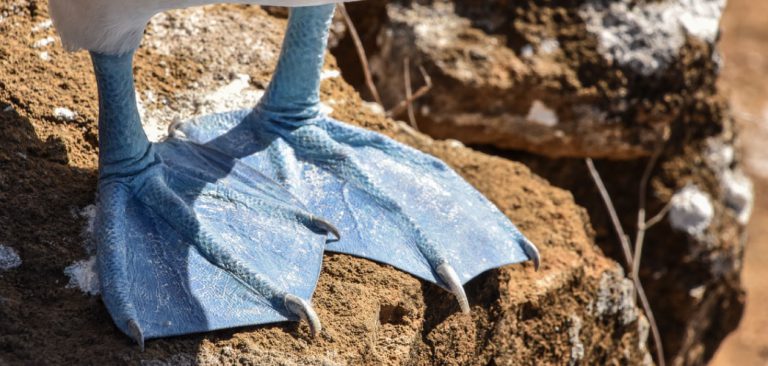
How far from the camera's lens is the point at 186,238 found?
2.13 metres

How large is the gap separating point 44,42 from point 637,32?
184cm

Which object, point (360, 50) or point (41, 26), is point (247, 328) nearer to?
point (41, 26)

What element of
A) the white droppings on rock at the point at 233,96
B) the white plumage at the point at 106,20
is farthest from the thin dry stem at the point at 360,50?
the white plumage at the point at 106,20

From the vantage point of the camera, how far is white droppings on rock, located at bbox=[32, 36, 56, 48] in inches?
99.7

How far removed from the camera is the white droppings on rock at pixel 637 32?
3.41 meters

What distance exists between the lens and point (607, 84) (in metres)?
3.40

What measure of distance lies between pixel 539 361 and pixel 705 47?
4.99 ft

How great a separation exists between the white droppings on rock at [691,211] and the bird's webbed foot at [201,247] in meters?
1.86

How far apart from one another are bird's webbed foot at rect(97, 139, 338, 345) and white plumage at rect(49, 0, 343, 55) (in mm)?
276

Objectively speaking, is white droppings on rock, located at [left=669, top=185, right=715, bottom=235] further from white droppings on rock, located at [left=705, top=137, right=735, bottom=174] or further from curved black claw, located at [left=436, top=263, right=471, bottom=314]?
curved black claw, located at [left=436, top=263, right=471, bottom=314]

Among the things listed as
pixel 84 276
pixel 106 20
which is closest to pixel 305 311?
pixel 84 276

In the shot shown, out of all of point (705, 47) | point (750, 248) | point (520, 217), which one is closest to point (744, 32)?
point (750, 248)

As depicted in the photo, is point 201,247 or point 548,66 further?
point 548,66

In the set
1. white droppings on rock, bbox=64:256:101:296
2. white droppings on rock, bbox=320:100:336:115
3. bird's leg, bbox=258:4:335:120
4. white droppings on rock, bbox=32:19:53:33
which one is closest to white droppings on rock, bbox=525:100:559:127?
white droppings on rock, bbox=320:100:336:115
